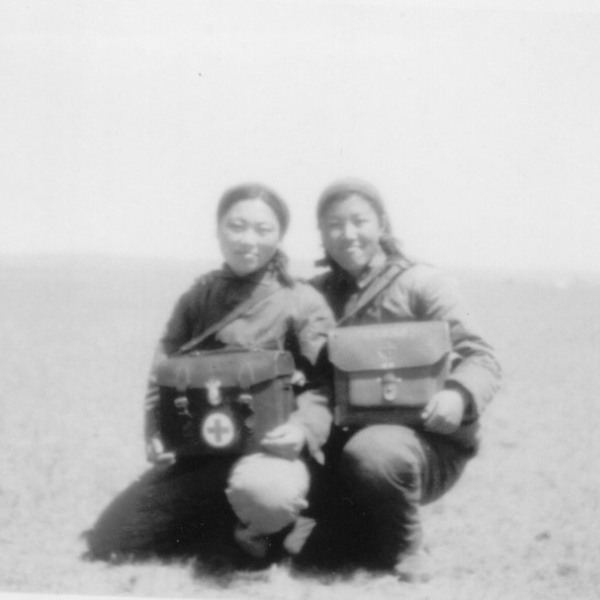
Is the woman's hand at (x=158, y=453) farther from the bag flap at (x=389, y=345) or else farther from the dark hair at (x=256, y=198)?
the dark hair at (x=256, y=198)

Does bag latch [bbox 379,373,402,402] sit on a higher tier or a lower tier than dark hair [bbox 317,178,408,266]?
lower

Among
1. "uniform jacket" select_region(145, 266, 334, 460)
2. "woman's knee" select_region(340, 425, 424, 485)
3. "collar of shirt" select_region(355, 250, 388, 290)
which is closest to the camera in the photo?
"woman's knee" select_region(340, 425, 424, 485)

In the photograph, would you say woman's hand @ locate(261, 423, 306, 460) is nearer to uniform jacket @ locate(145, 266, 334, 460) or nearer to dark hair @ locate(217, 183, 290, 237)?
uniform jacket @ locate(145, 266, 334, 460)

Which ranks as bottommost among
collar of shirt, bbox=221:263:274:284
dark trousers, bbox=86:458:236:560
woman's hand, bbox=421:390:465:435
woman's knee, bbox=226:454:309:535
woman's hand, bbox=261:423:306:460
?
dark trousers, bbox=86:458:236:560

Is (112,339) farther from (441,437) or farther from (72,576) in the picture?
(441,437)

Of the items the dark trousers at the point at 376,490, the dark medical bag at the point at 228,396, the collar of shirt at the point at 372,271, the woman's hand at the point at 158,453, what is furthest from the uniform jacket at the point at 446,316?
the woman's hand at the point at 158,453

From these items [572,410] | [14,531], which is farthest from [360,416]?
[572,410]

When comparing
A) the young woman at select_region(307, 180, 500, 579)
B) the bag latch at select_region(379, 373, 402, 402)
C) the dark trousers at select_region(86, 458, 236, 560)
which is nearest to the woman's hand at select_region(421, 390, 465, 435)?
the young woman at select_region(307, 180, 500, 579)
